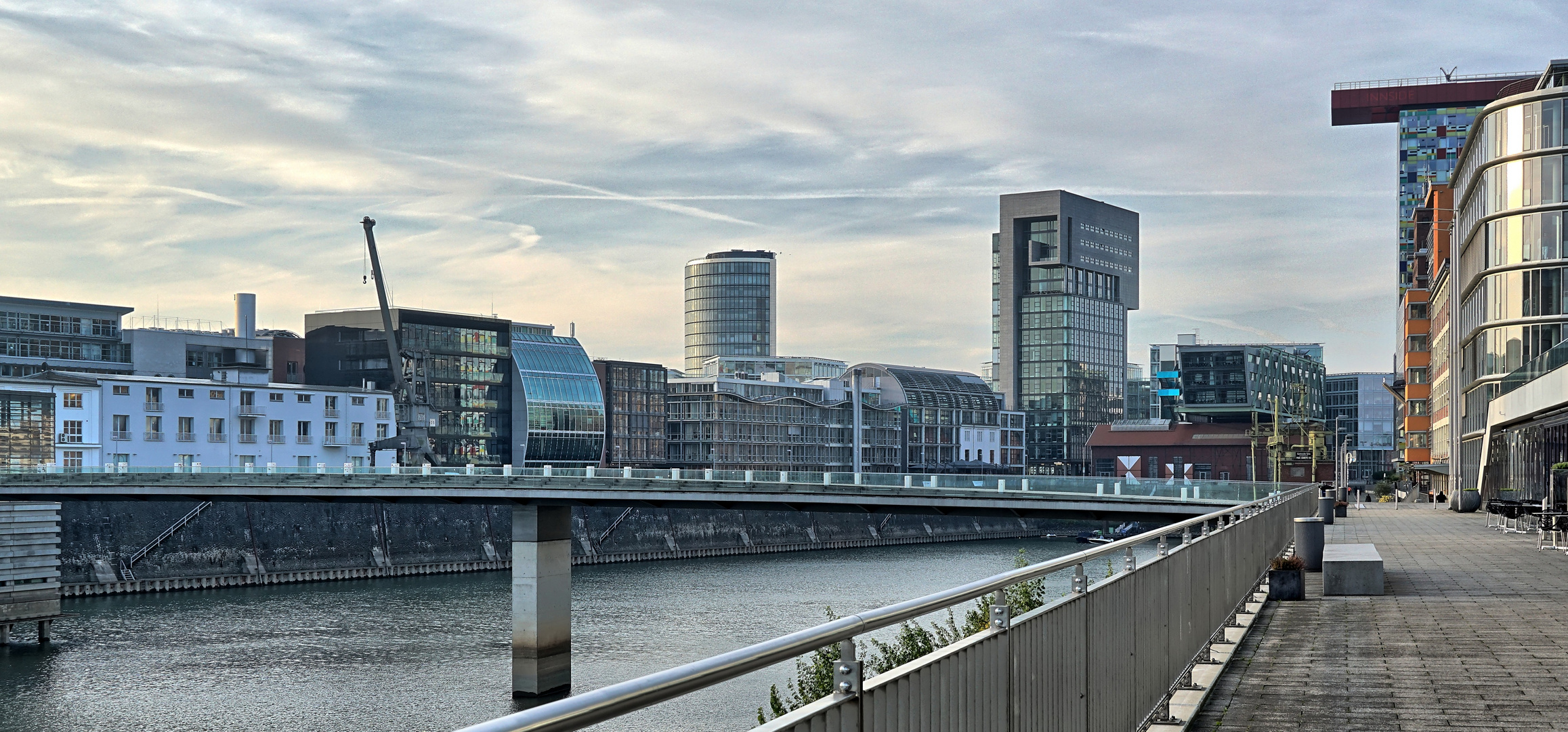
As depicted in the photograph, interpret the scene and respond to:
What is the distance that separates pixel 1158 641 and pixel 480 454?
122m

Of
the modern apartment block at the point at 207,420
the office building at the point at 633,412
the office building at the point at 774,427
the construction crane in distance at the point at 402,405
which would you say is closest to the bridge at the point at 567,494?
the modern apartment block at the point at 207,420

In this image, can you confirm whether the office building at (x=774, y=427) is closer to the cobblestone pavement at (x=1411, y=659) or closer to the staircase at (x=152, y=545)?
the staircase at (x=152, y=545)

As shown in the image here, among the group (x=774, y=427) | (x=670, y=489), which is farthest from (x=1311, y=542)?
(x=774, y=427)

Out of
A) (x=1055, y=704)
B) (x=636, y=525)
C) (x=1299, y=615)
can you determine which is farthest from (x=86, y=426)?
(x=1055, y=704)

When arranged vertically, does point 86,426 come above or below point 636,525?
above

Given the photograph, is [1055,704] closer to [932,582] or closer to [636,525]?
[932,582]

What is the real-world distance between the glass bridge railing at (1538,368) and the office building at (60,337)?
100m

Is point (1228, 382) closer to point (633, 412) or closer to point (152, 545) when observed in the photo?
point (633, 412)

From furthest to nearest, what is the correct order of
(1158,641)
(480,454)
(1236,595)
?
1. (480,454)
2. (1236,595)
3. (1158,641)

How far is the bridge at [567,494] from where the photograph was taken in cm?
A: 4622

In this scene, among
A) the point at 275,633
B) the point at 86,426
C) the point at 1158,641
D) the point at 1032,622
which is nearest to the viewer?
the point at 1032,622

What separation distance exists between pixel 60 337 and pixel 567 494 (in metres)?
78.3

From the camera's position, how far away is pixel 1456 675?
1230cm

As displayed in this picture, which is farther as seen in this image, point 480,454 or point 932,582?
point 480,454
